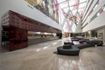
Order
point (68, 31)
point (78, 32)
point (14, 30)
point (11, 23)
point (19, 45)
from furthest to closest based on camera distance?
1. point (78, 32)
2. point (68, 31)
3. point (19, 45)
4. point (14, 30)
5. point (11, 23)

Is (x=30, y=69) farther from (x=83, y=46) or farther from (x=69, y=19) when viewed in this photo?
(x=69, y=19)

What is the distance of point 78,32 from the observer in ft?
96.0

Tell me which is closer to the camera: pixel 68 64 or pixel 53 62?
pixel 68 64

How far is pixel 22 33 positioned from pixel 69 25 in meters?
26.0

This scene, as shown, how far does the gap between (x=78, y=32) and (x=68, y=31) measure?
21.5 ft

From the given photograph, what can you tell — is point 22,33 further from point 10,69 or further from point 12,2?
point 10,69

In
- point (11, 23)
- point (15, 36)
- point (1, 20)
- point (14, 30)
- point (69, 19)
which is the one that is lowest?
point (15, 36)

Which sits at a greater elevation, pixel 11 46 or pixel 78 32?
pixel 78 32

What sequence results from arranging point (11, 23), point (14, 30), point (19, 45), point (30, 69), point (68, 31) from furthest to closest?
point (68, 31)
point (19, 45)
point (14, 30)
point (11, 23)
point (30, 69)

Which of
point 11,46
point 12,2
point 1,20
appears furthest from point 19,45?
point 12,2

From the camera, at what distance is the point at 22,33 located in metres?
4.93

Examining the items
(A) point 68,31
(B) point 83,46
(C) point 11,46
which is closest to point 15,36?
(C) point 11,46

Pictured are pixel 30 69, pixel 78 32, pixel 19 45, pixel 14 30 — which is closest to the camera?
pixel 30 69

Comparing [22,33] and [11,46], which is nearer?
[11,46]
